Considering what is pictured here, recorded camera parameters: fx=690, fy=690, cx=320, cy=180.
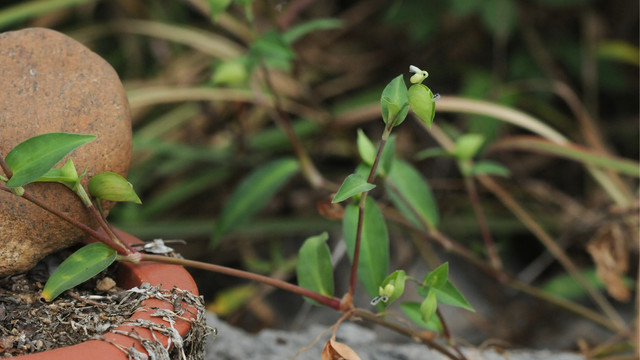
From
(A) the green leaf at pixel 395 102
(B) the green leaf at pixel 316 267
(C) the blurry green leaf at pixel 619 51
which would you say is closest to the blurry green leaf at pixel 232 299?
(B) the green leaf at pixel 316 267

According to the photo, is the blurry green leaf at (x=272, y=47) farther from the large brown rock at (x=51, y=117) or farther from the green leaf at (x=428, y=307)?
the green leaf at (x=428, y=307)

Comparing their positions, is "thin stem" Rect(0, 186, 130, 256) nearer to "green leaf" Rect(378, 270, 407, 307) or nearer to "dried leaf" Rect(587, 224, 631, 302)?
"green leaf" Rect(378, 270, 407, 307)

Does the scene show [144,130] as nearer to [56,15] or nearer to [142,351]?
[56,15]

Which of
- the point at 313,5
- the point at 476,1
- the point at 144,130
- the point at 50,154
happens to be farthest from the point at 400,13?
the point at 50,154

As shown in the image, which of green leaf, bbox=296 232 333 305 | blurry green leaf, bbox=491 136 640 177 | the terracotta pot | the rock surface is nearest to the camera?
the terracotta pot

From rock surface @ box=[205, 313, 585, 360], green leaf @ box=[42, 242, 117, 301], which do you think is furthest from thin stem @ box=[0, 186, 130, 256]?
rock surface @ box=[205, 313, 585, 360]

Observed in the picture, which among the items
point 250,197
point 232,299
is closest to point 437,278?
point 250,197

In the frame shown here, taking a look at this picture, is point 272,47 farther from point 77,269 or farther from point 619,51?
point 619,51

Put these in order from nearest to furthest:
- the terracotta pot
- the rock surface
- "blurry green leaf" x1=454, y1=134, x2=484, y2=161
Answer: the terracotta pot
the rock surface
"blurry green leaf" x1=454, y1=134, x2=484, y2=161
